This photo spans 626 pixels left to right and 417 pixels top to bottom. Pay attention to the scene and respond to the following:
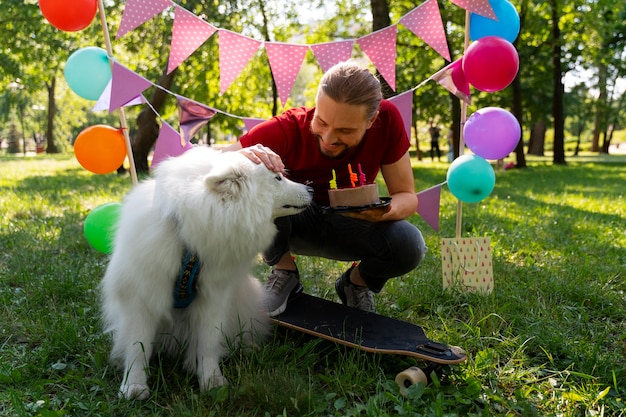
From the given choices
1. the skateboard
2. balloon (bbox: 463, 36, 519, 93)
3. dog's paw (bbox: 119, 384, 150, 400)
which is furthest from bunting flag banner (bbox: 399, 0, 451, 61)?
dog's paw (bbox: 119, 384, 150, 400)

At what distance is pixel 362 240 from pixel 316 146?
59 cm

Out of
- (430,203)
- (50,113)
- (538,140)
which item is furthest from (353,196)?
(538,140)

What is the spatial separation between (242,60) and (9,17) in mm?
11329

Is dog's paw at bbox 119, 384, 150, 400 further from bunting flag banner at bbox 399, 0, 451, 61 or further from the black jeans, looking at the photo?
bunting flag banner at bbox 399, 0, 451, 61

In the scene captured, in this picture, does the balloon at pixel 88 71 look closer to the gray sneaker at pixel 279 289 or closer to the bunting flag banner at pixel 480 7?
the gray sneaker at pixel 279 289

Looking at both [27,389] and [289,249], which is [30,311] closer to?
[27,389]

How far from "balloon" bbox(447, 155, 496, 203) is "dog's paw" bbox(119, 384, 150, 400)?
2160mm

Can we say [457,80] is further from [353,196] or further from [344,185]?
[353,196]

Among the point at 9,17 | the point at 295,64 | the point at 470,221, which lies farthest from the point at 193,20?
the point at 9,17

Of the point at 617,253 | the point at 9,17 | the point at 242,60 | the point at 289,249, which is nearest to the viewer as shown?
the point at 289,249

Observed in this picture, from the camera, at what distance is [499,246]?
173 inches

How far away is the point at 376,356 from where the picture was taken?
235cm

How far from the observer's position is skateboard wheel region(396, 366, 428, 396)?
6.65ft

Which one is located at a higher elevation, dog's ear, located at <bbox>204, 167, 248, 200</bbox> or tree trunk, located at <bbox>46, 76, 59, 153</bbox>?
tree trunk, located at <bbox>46, 76, 59, 153</bbox>
